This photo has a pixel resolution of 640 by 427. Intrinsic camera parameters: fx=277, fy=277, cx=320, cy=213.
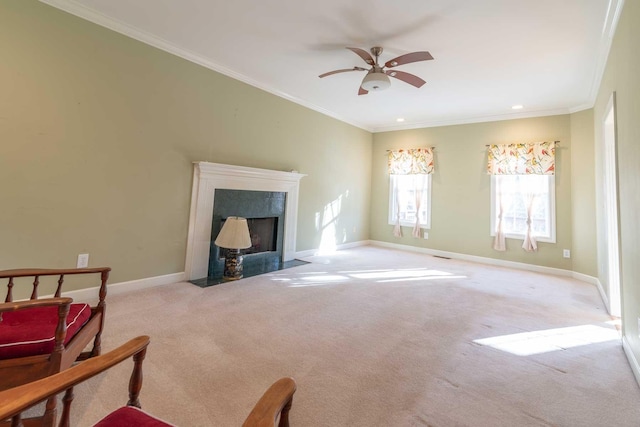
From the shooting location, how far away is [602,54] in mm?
2979

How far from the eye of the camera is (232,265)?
3.64m

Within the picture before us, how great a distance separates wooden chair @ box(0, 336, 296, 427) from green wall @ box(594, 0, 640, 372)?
2409mm

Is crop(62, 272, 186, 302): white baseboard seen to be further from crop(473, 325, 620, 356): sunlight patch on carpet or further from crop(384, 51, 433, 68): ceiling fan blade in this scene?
crop(384, 51, 433, 68): ceiling fan blade

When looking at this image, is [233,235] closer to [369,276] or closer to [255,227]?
[255,227]

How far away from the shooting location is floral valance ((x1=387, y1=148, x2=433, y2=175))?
5.90 meters

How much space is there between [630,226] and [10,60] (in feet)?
16.7

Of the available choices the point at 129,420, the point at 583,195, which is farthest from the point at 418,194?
the point at 129,420

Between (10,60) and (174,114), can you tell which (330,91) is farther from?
(10,60)

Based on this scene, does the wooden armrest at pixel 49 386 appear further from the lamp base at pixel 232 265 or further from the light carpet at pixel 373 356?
the lamp base at pixel 232 265

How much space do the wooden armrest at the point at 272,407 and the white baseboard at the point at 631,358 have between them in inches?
93.5

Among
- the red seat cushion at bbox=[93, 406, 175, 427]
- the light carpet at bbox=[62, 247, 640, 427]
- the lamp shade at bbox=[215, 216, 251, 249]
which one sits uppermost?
the lamp shade at bbox=[215, 216, 251, 249]

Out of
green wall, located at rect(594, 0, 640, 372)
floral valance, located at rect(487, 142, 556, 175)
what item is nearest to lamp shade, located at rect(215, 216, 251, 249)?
green wall, located at rect(594, 0, 640, 372)

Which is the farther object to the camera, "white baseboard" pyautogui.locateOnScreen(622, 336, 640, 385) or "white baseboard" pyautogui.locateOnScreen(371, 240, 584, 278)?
"white baseboard" pyautogui.locateOnScreen(371, 240, 584, 278)

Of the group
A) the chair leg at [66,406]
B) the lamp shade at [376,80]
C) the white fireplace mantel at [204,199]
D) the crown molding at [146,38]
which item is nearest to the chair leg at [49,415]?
the chair leg at [66,406]
